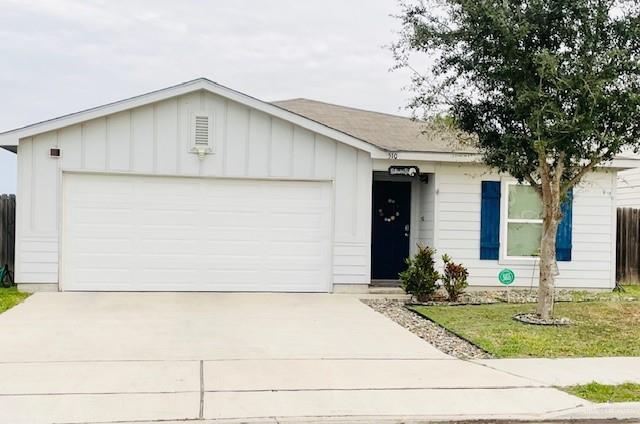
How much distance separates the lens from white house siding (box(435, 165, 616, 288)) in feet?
42.7

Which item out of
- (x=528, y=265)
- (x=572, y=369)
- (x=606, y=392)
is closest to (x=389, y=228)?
(x=528, y=265)

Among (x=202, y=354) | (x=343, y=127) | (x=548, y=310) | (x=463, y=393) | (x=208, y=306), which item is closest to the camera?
(x=463, y=393)

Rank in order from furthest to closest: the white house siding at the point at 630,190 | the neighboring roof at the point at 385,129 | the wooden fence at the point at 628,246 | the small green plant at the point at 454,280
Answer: the white house siding at the point at 630,190 < the wooden fence at the point at 628,246 < the neighboring roof at the point at 385,129 < the small green plant at the point at 454,280

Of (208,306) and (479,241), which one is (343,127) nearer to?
(479,241)

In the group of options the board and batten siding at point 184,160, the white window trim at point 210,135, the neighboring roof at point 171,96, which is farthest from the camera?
the white window trim at point 210,135

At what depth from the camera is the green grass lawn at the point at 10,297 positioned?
10.1 m

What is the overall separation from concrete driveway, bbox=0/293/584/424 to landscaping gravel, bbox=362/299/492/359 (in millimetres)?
278

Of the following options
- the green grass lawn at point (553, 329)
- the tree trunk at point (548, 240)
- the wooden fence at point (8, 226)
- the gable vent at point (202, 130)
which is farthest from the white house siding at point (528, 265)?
the wooden fence at point (8, 226)

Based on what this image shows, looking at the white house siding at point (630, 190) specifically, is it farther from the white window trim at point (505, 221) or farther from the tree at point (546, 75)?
the tree at point (546, 75)

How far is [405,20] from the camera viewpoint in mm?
9750

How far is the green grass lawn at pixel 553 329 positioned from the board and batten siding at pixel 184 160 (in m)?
2.66

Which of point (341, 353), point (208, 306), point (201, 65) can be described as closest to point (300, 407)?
point (341, 353)

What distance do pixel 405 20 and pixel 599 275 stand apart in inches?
290

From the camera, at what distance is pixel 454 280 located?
463 inches
